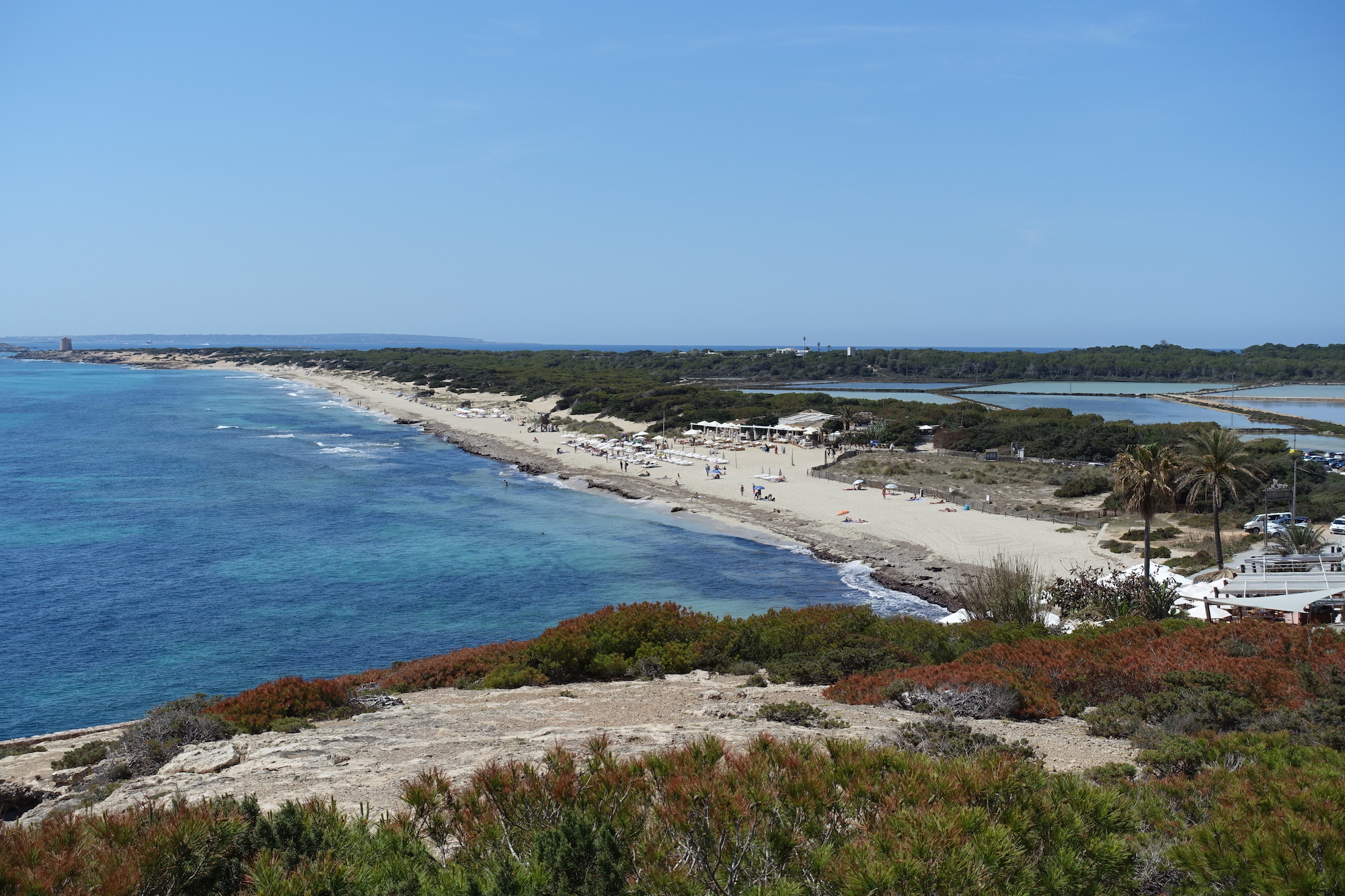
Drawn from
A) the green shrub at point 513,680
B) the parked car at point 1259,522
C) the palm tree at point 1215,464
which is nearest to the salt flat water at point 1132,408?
the parked car at point 1259,522

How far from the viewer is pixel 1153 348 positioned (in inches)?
5837

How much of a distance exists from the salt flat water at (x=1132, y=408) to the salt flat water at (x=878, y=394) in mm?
5318

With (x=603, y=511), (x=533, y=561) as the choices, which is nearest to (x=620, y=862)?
(x=533, y=561)

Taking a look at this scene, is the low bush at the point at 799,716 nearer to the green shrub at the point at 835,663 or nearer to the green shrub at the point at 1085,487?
the green shrub at the point at 835,663

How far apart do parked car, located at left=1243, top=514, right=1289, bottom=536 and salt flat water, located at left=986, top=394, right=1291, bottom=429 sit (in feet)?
124

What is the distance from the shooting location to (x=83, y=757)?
33.6 feet

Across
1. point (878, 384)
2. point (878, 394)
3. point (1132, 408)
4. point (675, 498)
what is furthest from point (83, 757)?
point (878, 384)

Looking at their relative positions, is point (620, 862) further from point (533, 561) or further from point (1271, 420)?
point (1271, 420)

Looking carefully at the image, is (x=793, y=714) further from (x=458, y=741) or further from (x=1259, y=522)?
(x=1259, y=522)

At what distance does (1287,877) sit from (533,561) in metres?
27.3

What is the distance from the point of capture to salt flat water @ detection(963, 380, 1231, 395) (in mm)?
104062

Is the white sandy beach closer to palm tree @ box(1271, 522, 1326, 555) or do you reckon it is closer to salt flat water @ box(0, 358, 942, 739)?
salt flat water @ box(0, 358, 942, 739)

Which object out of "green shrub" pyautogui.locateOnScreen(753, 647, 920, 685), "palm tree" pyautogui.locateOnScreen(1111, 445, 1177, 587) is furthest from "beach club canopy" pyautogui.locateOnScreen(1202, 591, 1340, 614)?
"green shrub" pyautogui.locateOnScreen(753, 647, 920, 685)

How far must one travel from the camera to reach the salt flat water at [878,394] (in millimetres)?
89312
